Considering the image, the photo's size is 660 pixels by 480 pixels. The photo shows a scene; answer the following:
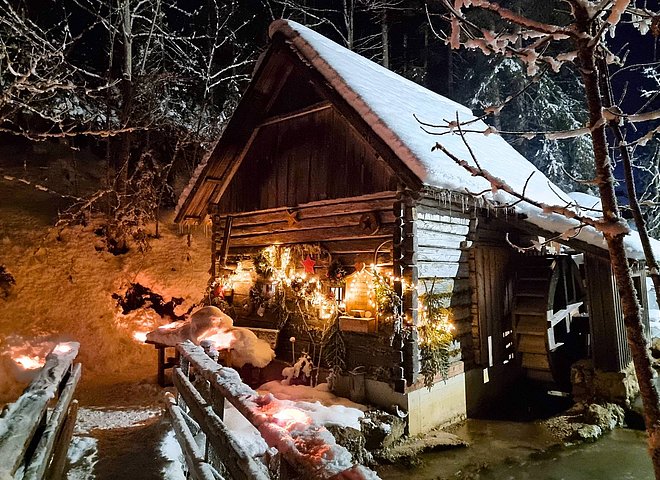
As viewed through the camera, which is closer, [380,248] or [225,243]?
[380,248]

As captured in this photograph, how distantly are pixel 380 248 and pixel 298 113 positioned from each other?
3.72 m

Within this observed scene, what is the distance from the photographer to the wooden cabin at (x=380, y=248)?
782 centimetres

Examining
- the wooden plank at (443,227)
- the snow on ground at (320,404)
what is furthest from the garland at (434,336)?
the snow on ground at (320,404)

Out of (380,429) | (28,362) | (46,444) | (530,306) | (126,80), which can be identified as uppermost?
(126,80)

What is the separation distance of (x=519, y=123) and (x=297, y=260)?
18347mm

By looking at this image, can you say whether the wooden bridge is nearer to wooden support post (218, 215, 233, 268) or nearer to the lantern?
the lantern

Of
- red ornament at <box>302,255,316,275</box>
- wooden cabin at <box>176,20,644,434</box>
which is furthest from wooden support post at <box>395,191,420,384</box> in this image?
red ornament at <box>302,255,316,275</box>

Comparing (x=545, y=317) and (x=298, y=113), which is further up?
(x=298, y=113)

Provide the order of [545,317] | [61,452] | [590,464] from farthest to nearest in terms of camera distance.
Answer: [545,317] → [590,464] → [61,452]

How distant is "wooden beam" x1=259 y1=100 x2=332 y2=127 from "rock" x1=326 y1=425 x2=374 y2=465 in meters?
6.10

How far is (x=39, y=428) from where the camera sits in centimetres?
476

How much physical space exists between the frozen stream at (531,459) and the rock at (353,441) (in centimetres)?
32

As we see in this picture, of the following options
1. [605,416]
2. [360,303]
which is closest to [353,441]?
[360,303]

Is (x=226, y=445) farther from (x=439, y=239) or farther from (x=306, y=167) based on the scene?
(x=306, y=167)
